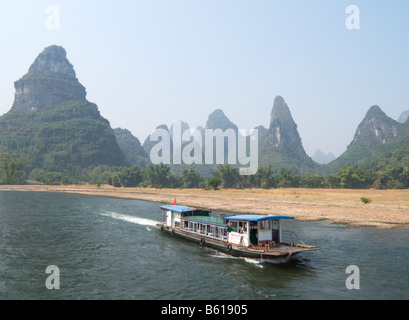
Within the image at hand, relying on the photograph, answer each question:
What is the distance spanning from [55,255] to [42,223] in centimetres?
1887

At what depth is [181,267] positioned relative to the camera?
25094mm

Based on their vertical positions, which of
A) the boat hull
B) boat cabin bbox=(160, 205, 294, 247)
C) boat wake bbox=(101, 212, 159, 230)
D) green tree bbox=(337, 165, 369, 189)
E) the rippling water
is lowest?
boat wake bbox=(101, 212, 159, 230)

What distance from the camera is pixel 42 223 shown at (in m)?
43.6

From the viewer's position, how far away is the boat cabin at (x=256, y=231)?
2778 cm

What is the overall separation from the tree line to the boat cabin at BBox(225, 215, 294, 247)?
80316 mm

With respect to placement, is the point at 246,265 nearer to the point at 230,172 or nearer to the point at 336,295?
the point at 336,295

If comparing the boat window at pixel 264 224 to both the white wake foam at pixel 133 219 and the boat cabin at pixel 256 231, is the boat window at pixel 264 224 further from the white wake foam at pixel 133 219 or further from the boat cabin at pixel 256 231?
the white wake foam at pixel 133 219

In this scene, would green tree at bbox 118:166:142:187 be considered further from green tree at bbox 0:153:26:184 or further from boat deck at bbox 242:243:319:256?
boat deck at bbox 242:243:319:256

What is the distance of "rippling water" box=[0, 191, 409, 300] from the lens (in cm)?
1956

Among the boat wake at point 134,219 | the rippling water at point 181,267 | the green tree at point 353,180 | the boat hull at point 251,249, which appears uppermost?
the green tree at point 353,180

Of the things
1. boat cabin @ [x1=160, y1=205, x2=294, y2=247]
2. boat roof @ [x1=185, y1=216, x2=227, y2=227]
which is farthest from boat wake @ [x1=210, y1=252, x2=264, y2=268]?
boat roof @ [x1=185, y1=216, x2=227, y2=227]

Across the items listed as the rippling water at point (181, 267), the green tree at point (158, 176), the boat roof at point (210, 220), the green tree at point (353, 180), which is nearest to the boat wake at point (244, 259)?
the rippling water at point (181, 267)

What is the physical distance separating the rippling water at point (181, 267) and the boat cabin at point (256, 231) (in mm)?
2019
